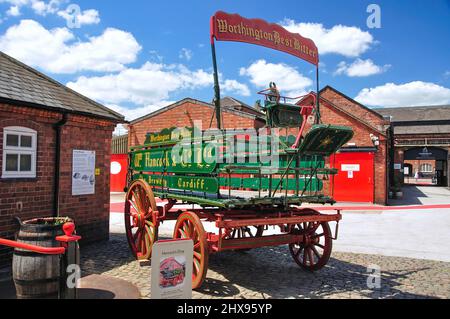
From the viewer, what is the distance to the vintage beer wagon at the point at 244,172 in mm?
4789

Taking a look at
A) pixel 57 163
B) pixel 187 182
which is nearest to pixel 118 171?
pixel 57 163

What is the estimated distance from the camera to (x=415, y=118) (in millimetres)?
45875

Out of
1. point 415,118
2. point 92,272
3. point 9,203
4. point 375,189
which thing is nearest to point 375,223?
point 375,189

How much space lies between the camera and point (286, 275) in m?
5.91

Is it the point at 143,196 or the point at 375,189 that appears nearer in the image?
the point at 143,196

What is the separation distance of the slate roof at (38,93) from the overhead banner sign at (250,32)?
338 cm

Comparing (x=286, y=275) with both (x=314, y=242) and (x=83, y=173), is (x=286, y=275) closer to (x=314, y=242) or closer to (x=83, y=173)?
(x=314, y=242)

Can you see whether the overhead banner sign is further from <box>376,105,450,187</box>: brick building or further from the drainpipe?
<box>376,105,450,187</box>: brick building

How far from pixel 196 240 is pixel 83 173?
3.63 metres

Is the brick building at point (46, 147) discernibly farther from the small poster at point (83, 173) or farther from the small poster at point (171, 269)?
the small poster at point (171, 269)

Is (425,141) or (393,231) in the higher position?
(425,141)

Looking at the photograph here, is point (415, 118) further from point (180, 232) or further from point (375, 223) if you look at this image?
point (180, 232)

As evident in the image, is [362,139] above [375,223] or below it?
above
